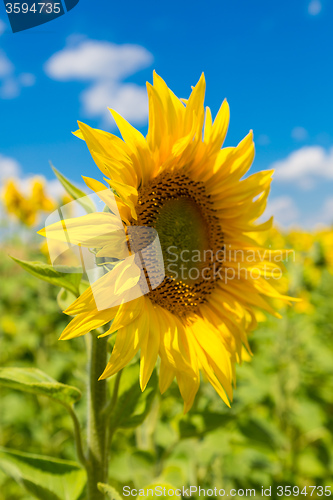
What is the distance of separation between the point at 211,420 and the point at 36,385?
89 cm

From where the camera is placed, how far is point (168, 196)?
4.35 ft

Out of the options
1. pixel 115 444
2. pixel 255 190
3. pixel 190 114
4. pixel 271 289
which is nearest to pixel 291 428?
pixel 115 444

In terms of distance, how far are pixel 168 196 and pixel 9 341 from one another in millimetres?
3777

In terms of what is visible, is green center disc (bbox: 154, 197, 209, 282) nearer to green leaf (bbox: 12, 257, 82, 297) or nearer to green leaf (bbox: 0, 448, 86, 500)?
green leaf (bbox: 12, 257, 82, 297)

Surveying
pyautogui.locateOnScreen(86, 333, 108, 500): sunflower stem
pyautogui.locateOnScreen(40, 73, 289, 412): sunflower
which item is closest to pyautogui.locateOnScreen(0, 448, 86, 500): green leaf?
pyautogui.locateOnScreen(86, 333, 108, 500): sunflower stem

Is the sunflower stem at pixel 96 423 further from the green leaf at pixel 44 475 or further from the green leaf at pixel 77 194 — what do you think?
the green leaf at pixel 77 194

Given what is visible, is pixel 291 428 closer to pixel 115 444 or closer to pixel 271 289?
pixel 115 444

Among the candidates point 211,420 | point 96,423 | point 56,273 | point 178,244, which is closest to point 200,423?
point 211,420

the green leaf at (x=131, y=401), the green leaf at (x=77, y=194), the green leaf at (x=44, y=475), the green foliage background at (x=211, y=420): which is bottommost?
the green foliage background at (x=211, y=420)

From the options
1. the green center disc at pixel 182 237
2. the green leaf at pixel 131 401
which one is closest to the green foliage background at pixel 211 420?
the green leaf at pixel 131 401

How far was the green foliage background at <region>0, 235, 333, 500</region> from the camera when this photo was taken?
1750 mm

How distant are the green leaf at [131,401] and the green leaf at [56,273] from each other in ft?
1.36

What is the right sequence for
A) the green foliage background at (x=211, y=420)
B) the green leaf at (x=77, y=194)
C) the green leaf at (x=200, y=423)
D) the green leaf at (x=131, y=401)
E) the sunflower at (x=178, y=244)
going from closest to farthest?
the sunflower at (x=178, y=244)
the green leaf at (x=77, y=194)
the green leaf at (x=131, y=401)
the green leaf at (x=200, y=423)
the green foliage background at (x=211, y=420)

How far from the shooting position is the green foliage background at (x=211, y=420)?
5.74 feet
